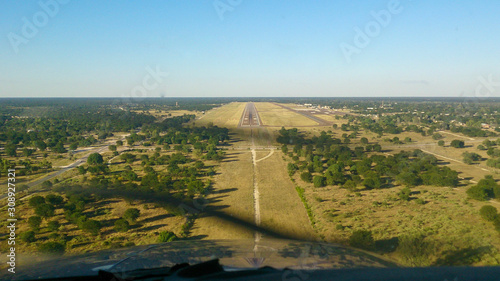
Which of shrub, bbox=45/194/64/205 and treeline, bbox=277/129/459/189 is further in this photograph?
treeline, bbox=277/129/459/189

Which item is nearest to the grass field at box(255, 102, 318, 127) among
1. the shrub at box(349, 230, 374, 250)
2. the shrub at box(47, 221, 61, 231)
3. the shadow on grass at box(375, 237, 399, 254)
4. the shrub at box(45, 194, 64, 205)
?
the shrub at box(45, 194, 64, 205)

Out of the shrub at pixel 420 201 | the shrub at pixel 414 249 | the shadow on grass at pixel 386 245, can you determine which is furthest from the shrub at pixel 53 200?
the shrub at pixel 420 201

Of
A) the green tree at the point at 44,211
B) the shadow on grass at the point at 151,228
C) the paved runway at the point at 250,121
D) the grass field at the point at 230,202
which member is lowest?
the shadow on grass at the point at 151,228

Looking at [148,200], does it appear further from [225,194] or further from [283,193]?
[283,193]

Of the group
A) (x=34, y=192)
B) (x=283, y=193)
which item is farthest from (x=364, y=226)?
(x=34, y=192)

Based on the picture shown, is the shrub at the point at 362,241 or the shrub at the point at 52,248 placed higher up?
the shrub at the point at 362,241

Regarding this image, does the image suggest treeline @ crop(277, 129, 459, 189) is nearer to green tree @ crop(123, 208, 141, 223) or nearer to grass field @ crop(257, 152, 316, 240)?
grass field @ crop(257, 152, 316, 240)

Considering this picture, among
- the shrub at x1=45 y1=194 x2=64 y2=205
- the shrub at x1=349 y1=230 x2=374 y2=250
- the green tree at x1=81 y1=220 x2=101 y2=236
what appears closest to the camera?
the shrub at x1=349 y1=230 x2=374 y2=250

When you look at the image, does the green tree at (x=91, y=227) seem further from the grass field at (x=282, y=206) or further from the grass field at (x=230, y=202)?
the grass field at (x=282, y=206)
